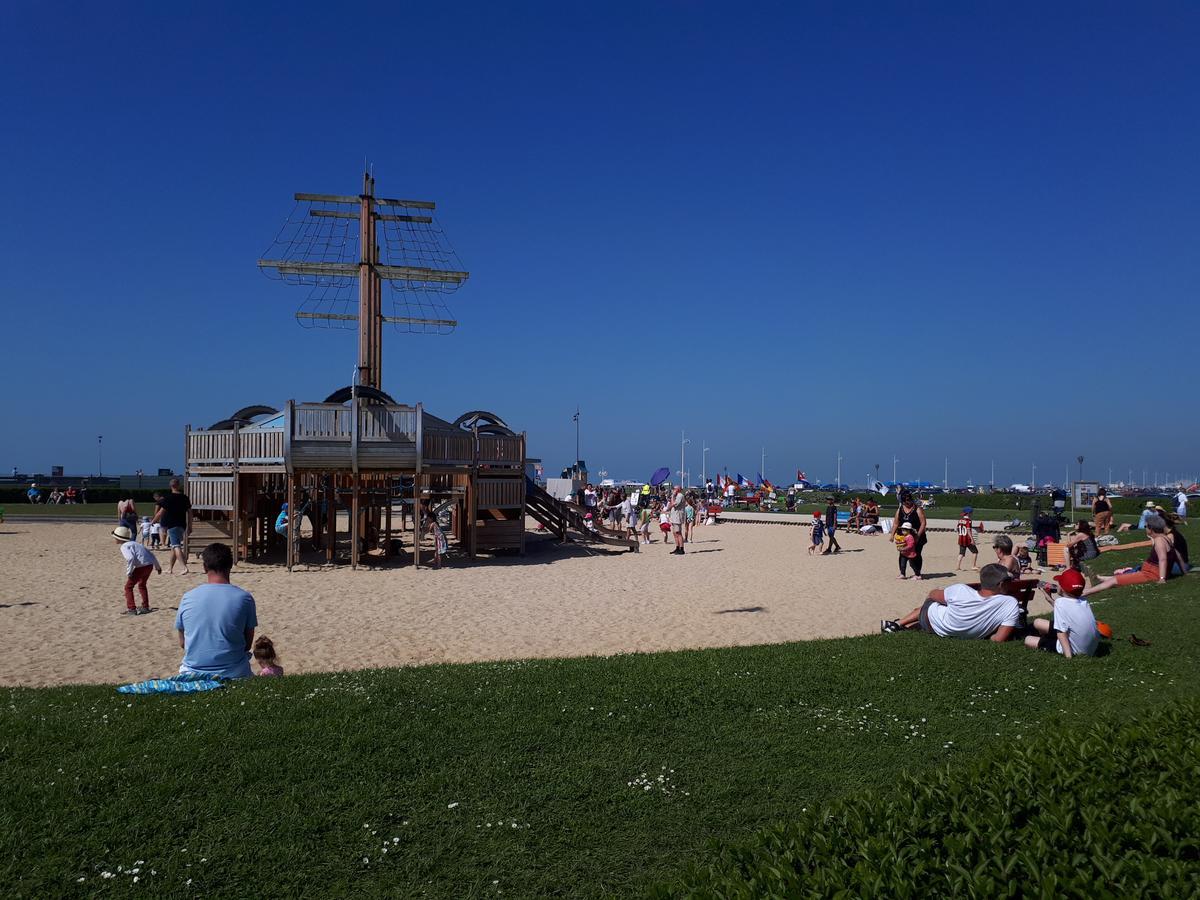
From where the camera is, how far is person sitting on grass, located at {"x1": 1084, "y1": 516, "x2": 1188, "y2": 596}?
1353cm

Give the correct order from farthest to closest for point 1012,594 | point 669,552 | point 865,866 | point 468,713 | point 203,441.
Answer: point 669,552, point 203,441, point 1012,594, point 468,713, point 865,866

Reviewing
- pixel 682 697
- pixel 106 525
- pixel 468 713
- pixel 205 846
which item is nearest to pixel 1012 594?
pixel 682 697

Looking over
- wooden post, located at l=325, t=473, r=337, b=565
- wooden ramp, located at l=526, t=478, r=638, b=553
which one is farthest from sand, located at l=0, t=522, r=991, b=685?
wooden ramp, located at l=526, t=478, r=638, b=553

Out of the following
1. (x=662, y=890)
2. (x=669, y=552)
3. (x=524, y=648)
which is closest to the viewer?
(x=662, y=890)

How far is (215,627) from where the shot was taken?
22.2ft

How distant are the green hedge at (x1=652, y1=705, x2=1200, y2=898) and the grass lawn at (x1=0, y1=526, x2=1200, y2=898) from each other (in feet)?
2.55

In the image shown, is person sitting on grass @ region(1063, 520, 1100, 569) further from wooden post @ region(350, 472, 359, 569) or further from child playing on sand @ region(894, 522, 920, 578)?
wooden post @ region(350, 472, 359, 569)

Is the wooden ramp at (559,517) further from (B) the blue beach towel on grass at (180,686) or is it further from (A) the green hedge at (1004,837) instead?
(A) the green hedge at (1004,837)

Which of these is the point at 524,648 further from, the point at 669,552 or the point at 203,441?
the point at 669,552

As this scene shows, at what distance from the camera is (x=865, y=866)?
3.10 m

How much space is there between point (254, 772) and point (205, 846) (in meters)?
0.81

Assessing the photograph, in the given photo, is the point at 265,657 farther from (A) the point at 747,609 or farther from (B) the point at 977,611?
(A) the point at 747,609

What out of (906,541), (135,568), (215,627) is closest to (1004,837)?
(215,627)

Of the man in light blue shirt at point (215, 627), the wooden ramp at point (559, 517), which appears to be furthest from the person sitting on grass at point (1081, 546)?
the wooden ramp at point (559, 517)
